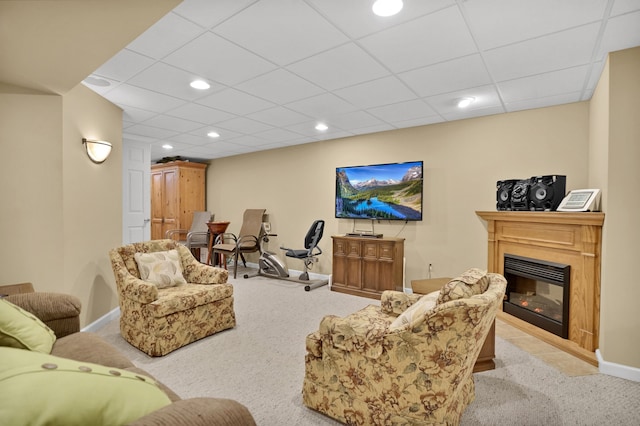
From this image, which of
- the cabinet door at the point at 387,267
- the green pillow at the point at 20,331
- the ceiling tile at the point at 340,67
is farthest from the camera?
the cabinet door at the point at 387,267

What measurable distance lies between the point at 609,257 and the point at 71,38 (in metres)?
3.92

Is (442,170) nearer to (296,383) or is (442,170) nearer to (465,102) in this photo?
(465,102)

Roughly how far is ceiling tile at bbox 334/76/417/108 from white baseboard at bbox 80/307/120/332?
342cm

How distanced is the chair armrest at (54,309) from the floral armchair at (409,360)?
4.94 feet

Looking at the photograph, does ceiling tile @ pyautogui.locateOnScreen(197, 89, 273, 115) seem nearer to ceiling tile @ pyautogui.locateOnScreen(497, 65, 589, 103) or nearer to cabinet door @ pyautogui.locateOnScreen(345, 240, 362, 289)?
cabinet door @ pyautogui.locateOnScreen(345, 240, 362, 289)

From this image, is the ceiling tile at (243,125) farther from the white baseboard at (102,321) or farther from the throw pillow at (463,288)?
the throw pillow at (463,288)

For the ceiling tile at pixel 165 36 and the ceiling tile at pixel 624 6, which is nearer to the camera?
the ceiling tile at pixel 624 6

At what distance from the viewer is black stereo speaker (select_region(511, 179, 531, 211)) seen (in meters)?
3.32

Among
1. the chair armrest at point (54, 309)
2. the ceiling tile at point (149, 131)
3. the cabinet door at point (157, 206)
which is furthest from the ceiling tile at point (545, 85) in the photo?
the cabinet door at point (157, 206)

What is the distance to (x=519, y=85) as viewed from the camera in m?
3.04

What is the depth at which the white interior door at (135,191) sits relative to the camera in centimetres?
467

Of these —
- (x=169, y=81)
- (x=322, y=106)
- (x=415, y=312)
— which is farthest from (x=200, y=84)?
(x=415, y=312)

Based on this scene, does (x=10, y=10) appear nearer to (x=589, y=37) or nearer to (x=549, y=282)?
(x=589, y=37)

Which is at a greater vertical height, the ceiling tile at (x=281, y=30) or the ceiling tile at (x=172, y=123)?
the ceiling tile at (x=281, y=30)
